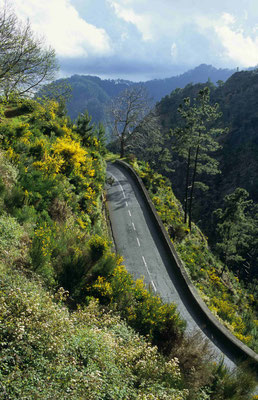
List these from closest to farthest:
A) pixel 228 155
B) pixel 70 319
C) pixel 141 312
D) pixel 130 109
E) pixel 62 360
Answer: pixel 62 360 < pixel 70 319 < pixel 141 312 < pixel 130 109 < pixel 228 155

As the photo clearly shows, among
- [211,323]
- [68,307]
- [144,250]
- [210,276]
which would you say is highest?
[68,307]

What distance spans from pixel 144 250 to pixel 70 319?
11788 millimetres

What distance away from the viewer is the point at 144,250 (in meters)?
17.1

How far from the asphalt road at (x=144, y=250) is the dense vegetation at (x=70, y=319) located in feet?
7.39

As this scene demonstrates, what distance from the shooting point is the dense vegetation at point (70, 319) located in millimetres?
4199

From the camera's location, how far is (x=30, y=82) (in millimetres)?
14836

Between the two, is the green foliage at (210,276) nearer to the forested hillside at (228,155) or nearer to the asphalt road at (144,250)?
the asphalt road at (144,250)

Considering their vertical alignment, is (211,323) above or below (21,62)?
below

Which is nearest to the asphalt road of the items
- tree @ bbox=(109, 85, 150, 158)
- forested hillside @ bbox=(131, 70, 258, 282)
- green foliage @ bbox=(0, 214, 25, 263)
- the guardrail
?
the guardrail

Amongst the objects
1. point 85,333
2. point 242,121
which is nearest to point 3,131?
point 85,333

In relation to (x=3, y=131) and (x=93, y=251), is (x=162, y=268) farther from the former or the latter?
(x=3, y=131)

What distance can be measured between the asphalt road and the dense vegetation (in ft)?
7.39

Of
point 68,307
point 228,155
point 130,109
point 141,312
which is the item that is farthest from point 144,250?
point 228,155

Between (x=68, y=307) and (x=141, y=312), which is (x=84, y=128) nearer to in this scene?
(x=141, y=312)
